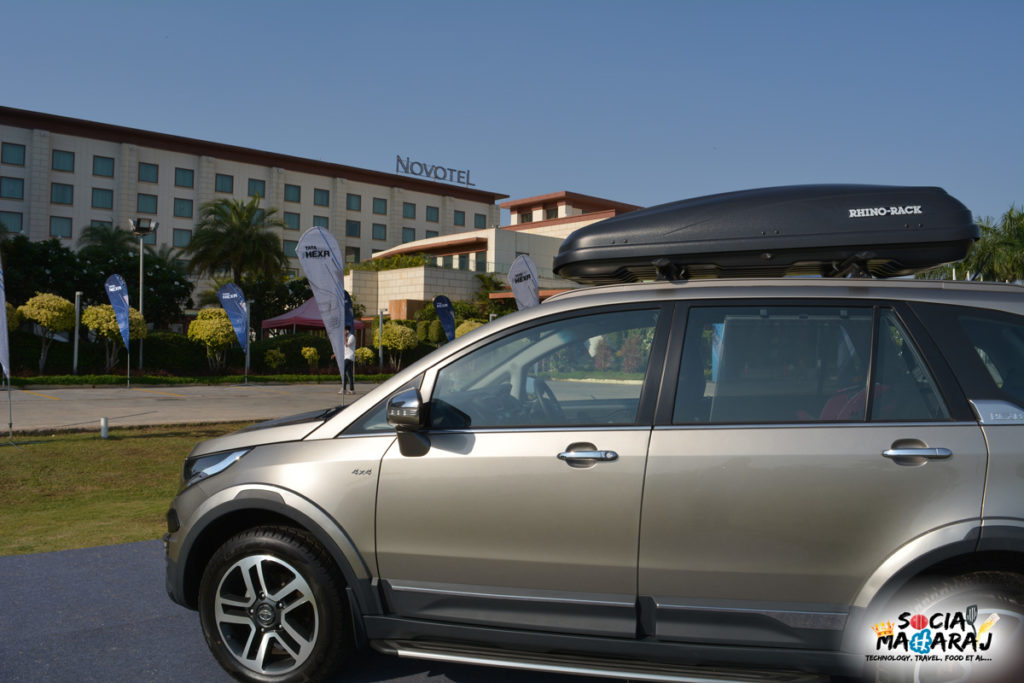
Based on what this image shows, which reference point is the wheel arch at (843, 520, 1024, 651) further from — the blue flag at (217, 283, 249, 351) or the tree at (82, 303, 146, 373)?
the tree at (82, 303, 146, 373)

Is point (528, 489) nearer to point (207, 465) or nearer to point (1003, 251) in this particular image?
point (207, 465)

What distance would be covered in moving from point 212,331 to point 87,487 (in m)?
25.2

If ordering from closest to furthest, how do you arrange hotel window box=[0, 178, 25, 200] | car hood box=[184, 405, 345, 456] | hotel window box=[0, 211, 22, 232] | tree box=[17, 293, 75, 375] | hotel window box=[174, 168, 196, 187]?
car hood box=[184, 405, 345, 456]
tree box=[17, 293, 75, 375]
hotel window box=[0, 178, 25, 200]
hotel window box=[0, 211, 22, 232]
hotel window box=[174, 168, 196, 187]

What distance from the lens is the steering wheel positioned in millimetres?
3365

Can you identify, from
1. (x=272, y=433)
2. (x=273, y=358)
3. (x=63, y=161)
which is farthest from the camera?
(x=63, y=161)

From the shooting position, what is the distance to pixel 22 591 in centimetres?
475

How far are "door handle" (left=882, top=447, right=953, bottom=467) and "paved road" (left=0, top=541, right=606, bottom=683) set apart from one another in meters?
1.70

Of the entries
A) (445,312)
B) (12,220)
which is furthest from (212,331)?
(12,220)

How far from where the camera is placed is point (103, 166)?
67000mm

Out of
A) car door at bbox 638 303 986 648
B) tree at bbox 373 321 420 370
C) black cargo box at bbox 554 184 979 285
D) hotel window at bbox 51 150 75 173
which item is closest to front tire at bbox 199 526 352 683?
car door at bbox 638 303 986 648

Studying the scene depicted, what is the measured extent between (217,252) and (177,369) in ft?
59.0

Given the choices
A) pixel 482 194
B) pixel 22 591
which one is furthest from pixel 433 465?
pixel 482 194

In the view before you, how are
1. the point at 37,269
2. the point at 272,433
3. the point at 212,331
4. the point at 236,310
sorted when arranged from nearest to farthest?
the point at 272,433
the point at 236,310
the point at 212,331
the point at 37,269

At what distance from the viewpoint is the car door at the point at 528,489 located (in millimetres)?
3023
